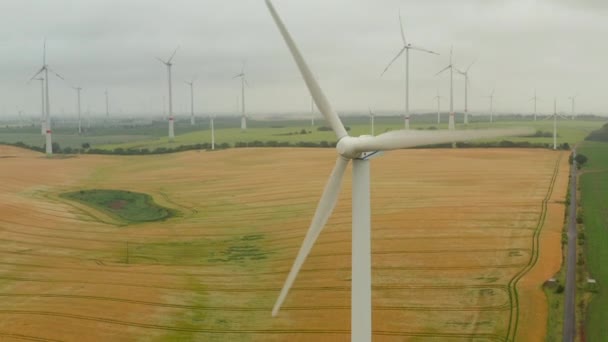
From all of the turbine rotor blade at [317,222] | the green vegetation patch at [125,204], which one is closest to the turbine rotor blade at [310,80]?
the turbine rotor blade at [317,222]

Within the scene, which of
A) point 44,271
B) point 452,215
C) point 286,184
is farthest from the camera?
point 286,184

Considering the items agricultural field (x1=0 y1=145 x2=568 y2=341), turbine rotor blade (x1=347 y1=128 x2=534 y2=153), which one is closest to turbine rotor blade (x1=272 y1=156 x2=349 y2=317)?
turbine rotor blade (x1=347 y1=128 x2=534 y2=153)

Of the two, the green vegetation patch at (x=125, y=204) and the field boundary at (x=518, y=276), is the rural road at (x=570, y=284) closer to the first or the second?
the field boundary at (x=518, y=276)

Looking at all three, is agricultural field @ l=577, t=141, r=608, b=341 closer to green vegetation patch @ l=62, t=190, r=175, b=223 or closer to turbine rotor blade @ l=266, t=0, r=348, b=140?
turbine rotor blade @ l=266, t=0, r=348, b=140

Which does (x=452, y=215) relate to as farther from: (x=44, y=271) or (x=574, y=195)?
(x=44, y=271)

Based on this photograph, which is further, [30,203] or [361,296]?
[30,203]

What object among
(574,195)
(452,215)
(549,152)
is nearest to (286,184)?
(452,215)
